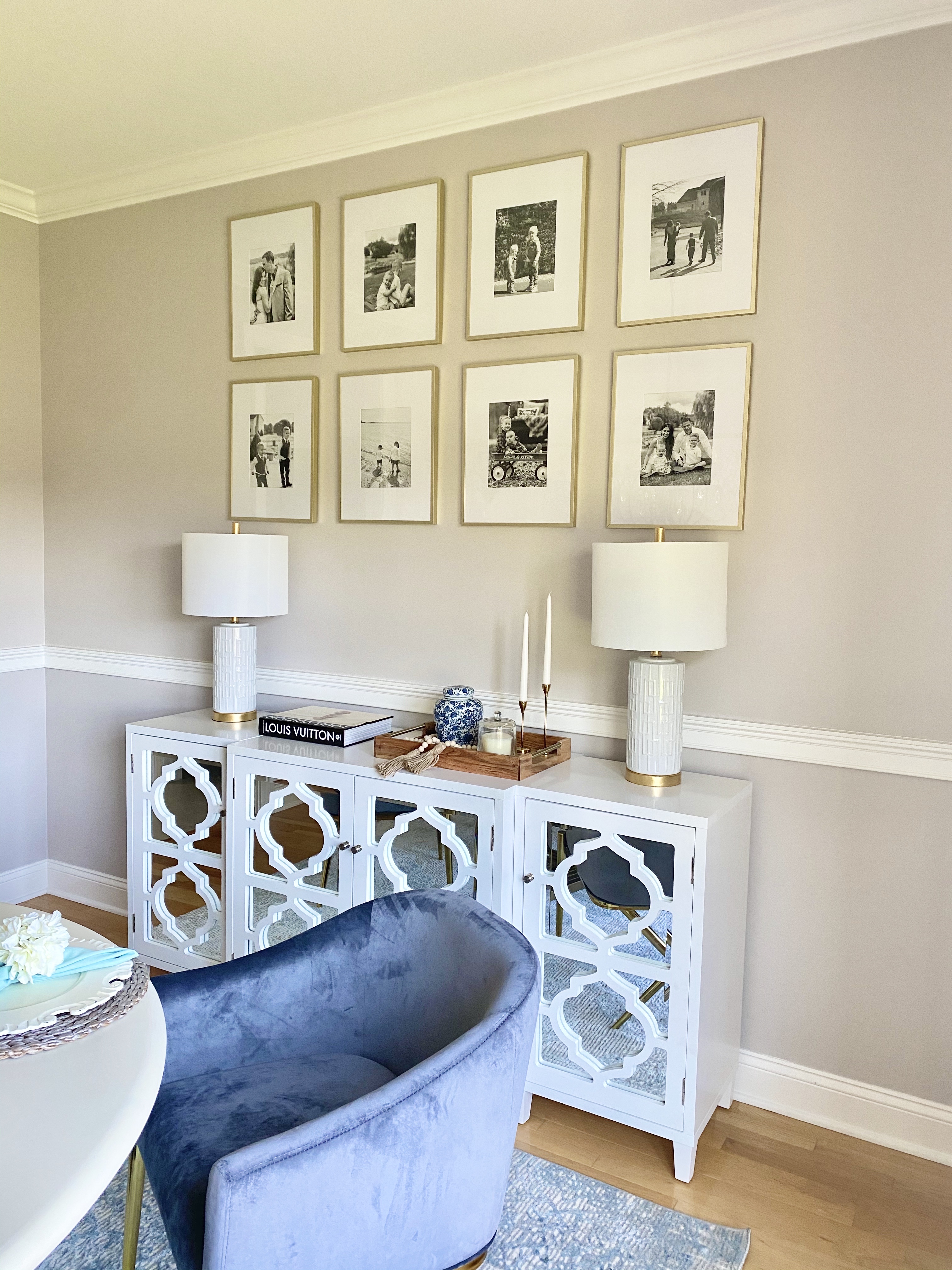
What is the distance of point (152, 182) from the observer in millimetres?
3236

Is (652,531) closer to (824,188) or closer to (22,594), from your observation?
(824,188)

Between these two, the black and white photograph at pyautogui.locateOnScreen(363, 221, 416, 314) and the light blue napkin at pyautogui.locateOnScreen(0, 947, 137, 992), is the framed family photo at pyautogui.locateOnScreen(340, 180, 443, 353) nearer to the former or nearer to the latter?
the black and white photograph at pyautogui.locateOnScreen(363, 221, 416, 314)

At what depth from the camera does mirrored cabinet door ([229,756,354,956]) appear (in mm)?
2473

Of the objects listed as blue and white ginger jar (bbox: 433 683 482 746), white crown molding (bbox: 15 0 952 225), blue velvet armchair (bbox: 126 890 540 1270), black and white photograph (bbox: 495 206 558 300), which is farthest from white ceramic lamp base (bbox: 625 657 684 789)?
white crown molding (bbox: 15 0 952 225)

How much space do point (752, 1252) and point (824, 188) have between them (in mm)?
2352

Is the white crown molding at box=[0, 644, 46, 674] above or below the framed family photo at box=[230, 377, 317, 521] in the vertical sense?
below

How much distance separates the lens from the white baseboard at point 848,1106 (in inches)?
86.2

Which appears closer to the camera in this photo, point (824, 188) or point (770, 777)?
point (824, 188)

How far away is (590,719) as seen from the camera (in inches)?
102

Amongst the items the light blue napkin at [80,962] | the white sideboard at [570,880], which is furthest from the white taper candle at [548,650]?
the light blue napkin at [80,962]

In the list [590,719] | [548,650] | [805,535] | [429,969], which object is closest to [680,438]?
[805,535]

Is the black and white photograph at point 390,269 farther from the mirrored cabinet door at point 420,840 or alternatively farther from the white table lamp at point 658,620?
the mirrored cabinet door at point 420,840

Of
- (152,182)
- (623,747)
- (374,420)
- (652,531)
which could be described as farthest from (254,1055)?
(152,182)

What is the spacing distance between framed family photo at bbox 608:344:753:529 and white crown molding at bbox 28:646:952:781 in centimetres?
53
